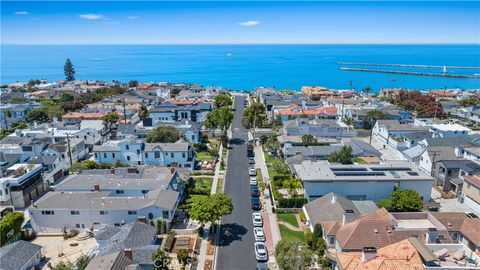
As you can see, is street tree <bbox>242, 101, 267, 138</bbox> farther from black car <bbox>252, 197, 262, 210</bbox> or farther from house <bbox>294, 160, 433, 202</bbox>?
house <bbox>294, 160, 433, 202</bbox>

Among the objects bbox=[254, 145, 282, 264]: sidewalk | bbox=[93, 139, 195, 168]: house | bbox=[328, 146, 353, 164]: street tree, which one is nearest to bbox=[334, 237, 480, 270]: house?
bbox=[254, 145, 282, 264]: sidewalk

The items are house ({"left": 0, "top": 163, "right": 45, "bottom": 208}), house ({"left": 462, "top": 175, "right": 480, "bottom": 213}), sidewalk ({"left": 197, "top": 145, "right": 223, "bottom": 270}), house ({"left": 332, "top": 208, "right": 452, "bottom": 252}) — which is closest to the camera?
house ({"left": 332, "top": 208, "right": 452, "bottom": 252})

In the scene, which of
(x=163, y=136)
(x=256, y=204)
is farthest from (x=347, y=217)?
(x=163, y=136)

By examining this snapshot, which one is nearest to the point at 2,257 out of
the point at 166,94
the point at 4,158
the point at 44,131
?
the point at 4,158

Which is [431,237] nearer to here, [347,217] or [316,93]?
[347,217]

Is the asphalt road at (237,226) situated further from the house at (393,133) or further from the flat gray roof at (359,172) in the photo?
the house at (393,133)

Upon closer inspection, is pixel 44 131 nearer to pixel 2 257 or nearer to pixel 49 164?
pixel 49 164
